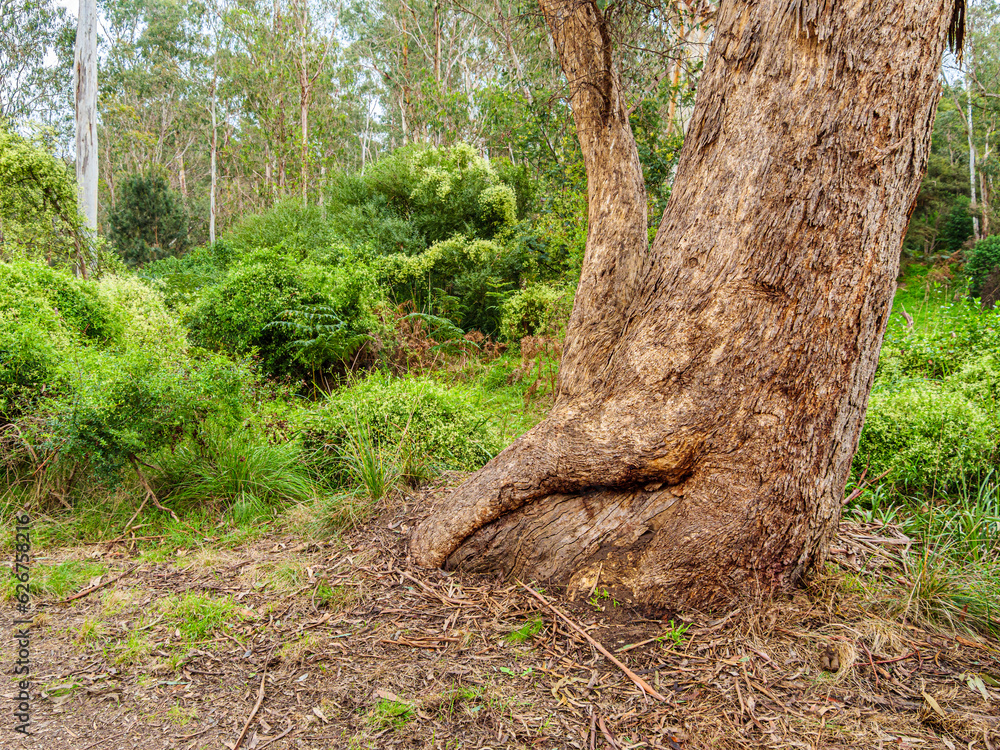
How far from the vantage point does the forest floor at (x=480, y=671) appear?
1929 millimetres

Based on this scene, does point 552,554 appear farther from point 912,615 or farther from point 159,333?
point 159,333

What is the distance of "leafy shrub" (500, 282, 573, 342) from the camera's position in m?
8.19

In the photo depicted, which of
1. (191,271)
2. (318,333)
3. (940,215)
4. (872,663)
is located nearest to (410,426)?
(318,333)

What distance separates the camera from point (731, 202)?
228 cm

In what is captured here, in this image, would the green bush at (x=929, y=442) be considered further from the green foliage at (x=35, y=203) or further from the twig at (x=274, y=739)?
the green foliage at (x=35, y=203)

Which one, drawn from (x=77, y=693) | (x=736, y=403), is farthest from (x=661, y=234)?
(x=77, y=693)

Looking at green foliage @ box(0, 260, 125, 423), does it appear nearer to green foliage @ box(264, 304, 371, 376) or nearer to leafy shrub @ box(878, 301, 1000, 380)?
green foliage @ box(264, 304, 371, 376)

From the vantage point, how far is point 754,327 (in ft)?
7.28

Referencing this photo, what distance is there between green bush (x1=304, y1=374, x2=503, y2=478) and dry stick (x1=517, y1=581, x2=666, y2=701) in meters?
1.51

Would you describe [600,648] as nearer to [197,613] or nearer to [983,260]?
[197,613]

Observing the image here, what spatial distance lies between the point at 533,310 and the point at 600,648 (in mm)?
6707

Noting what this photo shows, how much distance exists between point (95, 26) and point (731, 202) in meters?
16.4

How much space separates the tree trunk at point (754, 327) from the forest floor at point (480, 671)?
9.0 inches

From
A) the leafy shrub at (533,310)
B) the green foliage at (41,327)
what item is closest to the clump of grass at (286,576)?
the green foliage at (41,327)
